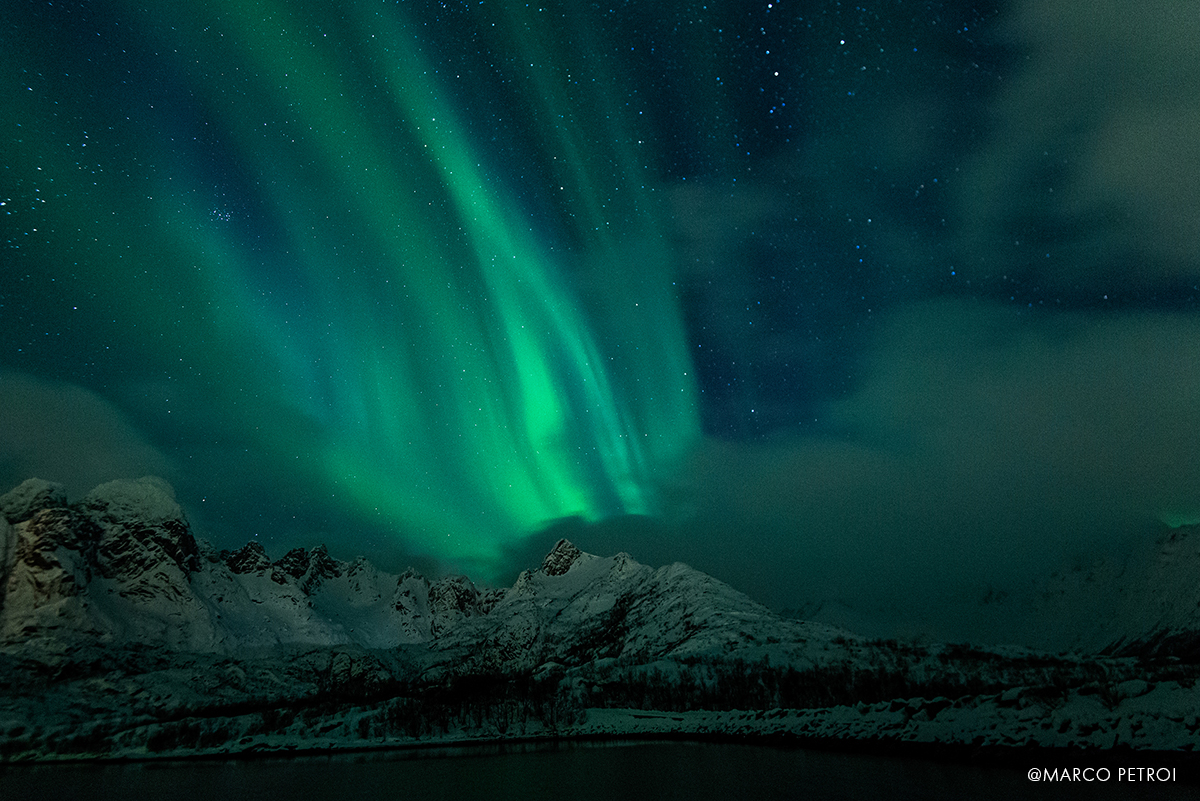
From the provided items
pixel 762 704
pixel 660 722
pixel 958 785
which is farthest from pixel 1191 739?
pixel 762 704

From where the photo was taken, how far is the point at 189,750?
597 ft

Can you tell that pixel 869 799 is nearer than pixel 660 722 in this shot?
Yes

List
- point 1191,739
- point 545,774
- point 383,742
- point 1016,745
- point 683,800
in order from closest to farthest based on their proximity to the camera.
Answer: point 683,800
point 1191,739
point 1016,745
point 545,774
point 383,742

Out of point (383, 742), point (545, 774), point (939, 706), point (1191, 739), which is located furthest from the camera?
point (383, 742)

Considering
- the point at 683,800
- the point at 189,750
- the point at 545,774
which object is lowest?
the point at 189,750

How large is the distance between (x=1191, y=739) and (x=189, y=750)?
21738 centimetres

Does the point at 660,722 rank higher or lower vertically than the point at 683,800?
lower

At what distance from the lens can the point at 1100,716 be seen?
2190 inches

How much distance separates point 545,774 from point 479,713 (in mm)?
148860

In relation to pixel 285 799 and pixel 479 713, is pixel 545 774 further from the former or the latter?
pixel 479 713

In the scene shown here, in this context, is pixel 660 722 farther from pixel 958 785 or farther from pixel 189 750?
pixel 958 785

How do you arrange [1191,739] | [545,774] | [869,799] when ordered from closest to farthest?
[869,799] < [1191,739] < [545,774]

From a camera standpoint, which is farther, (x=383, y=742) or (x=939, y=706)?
(x=383, y=742)

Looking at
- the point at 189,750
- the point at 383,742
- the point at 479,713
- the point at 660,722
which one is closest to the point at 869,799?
the point at 660,722
